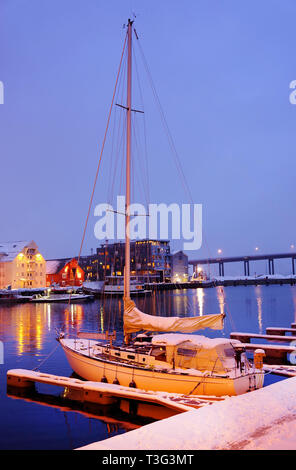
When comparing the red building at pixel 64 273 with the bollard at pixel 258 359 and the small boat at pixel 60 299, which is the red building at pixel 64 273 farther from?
the bollard at pixel 258 359

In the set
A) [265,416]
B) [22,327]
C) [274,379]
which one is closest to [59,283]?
[22,327]

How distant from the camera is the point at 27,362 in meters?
24.6

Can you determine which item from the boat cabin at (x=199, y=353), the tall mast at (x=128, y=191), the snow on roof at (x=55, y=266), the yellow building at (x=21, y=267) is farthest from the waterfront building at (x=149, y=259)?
the boat cabin at (x=199, y=353)

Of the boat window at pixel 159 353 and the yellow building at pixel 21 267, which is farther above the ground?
the yellow building at pixel 21 267

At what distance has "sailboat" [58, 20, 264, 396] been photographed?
575 inches

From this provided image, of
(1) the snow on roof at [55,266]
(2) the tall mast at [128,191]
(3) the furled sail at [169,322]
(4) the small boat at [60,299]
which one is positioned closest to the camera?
(3) the furled sail at [169,322]

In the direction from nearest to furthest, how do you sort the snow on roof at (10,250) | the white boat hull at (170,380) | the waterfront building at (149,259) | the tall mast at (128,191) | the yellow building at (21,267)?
the white boat hull at (170,380), the tall mast at (128,191), the yellow building at (21,267), the snow on roof at (10,250), the waterfront building at (149,259)

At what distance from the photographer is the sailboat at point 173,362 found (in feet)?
47.9

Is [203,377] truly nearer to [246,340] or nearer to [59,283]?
[246,340]

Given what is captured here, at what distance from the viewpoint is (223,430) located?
7344 mm

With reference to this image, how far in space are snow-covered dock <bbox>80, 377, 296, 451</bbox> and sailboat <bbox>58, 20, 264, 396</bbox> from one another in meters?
5.53

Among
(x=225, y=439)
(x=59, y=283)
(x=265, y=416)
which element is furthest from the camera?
(x=59, y=283)

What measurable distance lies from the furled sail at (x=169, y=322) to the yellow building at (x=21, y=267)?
84.4 m
